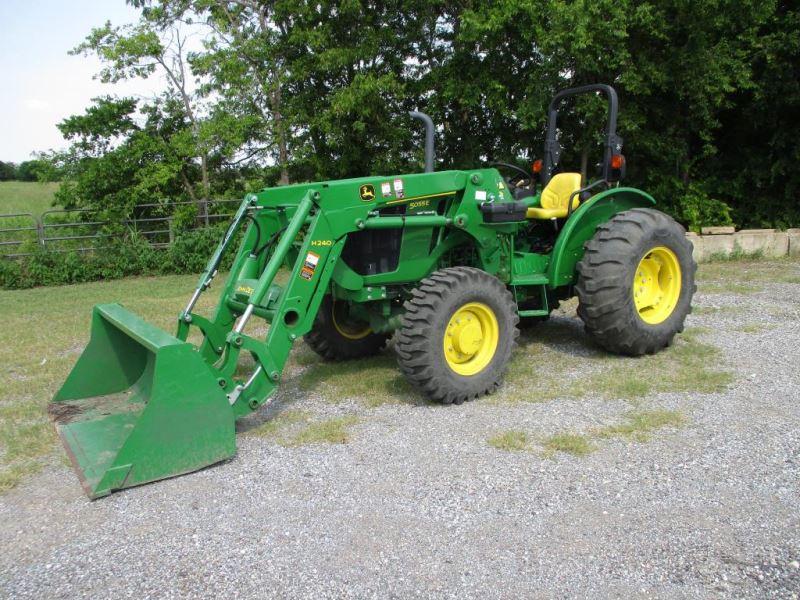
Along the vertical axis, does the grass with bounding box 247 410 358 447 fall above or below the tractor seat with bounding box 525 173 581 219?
below

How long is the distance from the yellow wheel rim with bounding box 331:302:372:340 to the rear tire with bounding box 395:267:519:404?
1.22 meters

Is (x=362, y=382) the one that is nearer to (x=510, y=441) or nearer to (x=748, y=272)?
(x=510, y=441)

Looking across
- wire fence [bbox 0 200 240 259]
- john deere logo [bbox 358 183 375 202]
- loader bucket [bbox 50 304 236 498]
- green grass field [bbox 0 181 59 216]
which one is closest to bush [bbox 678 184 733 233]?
wire fence [bbox 0 200 240 259]

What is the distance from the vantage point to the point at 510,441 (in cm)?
429

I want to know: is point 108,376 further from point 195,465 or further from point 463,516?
point 463,516

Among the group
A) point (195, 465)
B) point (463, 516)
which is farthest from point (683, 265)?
point (195, 465)

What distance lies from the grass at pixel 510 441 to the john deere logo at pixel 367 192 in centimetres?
184

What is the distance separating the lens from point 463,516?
344cm

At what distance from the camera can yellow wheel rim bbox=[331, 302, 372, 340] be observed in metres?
6.14

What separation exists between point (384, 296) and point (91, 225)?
1125cm

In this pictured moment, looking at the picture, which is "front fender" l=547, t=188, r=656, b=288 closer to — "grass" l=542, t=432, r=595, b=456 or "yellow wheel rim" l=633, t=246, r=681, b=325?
"yellow wheel rim" l=633, t=246, r=681, b=325

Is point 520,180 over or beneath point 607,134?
beneath

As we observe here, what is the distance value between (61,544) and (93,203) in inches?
509

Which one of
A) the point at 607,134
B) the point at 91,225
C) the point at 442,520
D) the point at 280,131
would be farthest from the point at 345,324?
the point at 91,225
